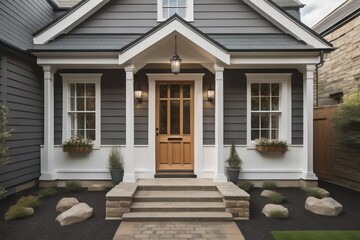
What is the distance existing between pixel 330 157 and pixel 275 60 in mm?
3391

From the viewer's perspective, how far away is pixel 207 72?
20.8 ft

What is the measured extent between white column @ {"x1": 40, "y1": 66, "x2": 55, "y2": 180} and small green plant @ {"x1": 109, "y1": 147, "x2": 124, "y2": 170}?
4.70ft

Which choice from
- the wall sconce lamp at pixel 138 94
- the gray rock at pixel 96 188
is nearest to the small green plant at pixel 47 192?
the gray rock at pixel 96 188

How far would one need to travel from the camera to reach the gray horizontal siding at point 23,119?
17.2 ft

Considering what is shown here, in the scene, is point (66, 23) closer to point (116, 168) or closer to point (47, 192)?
point (116, 168)

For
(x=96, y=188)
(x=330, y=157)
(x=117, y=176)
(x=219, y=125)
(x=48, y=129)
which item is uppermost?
(x=219, y=125)

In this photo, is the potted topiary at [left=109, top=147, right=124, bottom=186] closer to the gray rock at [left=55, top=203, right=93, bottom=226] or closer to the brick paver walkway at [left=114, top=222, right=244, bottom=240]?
the gray rock at [left=55, top=203, right=93, bottom=226]

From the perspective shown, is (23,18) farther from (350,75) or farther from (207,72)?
(350,75)

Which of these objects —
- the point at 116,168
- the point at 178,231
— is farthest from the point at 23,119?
the point at 178,231

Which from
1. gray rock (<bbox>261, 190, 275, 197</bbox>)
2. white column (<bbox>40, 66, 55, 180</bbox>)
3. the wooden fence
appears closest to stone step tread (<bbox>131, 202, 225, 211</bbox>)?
gray rock (<bbox>261, 190, 275, 197</bbox>)

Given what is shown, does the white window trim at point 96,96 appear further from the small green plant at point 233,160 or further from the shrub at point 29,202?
the small green plant at point 233,160

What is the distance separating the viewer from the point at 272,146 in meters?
6.09

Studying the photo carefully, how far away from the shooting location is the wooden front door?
629 cm

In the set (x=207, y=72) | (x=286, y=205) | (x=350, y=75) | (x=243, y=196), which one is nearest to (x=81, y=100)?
(x=207, y=72)
